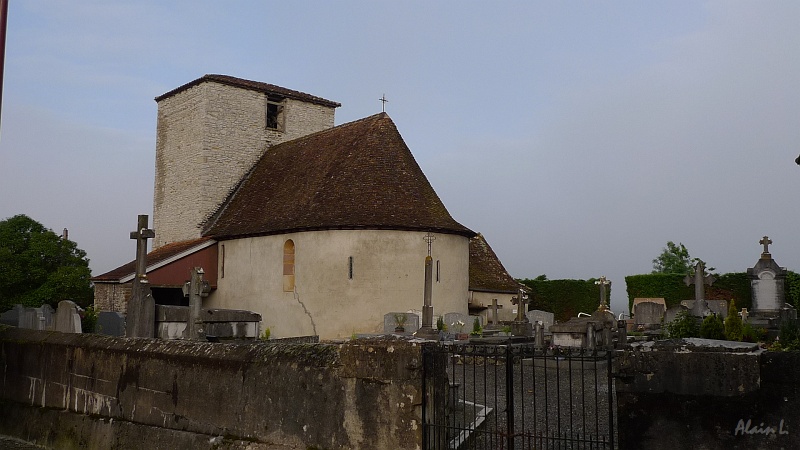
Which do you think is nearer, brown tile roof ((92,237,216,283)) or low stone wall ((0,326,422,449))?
low stone wall ((0,326,422,449))

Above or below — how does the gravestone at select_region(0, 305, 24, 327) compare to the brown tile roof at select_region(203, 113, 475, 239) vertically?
below

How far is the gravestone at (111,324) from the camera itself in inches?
746

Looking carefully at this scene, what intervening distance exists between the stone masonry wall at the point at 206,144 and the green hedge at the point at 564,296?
43.1 ft

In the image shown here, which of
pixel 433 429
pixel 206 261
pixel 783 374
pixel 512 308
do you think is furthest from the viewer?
pixel 512 308

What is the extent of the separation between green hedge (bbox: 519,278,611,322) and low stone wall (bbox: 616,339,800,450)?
28.6 meters

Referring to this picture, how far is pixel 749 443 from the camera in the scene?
400cm

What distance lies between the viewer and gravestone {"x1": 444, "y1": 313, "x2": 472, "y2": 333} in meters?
20.1

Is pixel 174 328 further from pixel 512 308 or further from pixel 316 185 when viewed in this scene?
pixel 512 308

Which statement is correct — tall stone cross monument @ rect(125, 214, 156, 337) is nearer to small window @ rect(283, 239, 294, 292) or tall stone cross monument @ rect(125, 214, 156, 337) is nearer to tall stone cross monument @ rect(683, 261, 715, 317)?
small window @ rect(283, 239, 294, 292)

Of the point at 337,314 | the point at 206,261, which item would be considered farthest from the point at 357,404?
the point at 206,261

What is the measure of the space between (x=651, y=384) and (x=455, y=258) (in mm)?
17662

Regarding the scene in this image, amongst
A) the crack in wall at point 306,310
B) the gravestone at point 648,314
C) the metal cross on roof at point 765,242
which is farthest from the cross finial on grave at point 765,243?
the crack in wall at point 306,310

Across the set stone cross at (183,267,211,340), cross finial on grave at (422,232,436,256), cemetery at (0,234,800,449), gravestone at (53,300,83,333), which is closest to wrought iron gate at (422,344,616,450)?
cemetery at (0,234,800,449)

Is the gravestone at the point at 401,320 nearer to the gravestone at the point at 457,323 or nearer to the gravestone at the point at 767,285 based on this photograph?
the gravestone at the point at 457,323
